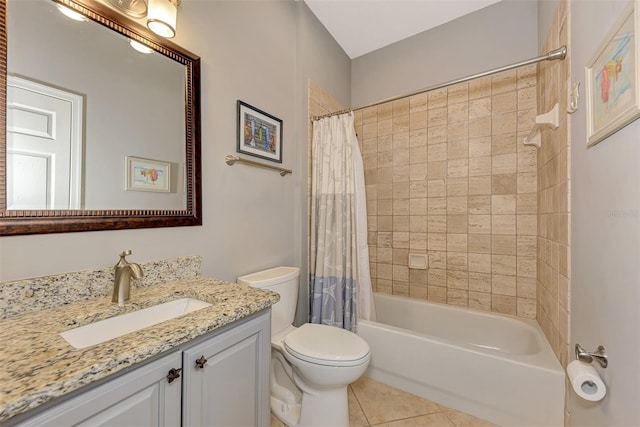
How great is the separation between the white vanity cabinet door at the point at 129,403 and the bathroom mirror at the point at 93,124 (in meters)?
0.60

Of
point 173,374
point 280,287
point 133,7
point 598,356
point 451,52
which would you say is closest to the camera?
point 173,374

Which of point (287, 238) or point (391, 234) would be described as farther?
point (391, 234)

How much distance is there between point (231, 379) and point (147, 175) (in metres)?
0.91

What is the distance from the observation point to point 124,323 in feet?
3.04

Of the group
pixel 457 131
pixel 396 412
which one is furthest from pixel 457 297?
pixel 457 131

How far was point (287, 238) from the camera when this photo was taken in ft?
6.35

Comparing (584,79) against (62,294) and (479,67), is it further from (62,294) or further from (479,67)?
(62,294)

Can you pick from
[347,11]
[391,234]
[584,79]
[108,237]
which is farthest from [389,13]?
[108,237]

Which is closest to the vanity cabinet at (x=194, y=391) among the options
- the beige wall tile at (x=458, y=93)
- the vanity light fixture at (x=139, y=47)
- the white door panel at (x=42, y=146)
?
the white door panel at (x=42, y=146)

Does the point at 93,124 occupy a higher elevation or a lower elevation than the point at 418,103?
lower

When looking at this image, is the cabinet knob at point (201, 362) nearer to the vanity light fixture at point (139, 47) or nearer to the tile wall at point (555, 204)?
the vanity light fixture at point (139, 47)

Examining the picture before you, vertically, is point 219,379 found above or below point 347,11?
below

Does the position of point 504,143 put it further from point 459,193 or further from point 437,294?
point 437,294

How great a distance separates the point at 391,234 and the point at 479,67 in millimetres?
1587
